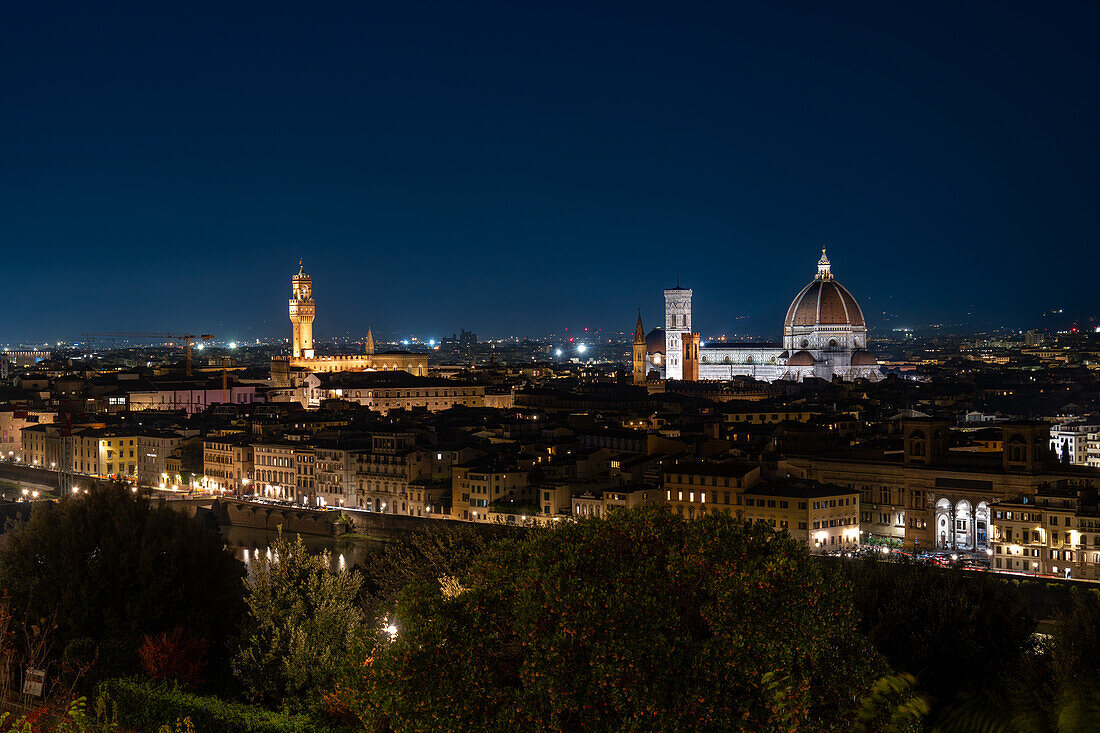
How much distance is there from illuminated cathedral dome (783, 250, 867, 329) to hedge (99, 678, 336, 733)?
8067cm

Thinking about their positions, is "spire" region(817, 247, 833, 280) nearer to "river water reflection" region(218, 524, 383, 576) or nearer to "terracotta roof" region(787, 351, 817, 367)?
"terracotta roof" region(787, 351, 817, 367)

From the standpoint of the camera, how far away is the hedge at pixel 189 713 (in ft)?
46.6

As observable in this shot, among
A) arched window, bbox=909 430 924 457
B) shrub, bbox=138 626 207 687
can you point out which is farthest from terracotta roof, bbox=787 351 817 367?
shrub, bbox=138 626 207 687

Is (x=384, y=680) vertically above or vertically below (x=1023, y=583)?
above

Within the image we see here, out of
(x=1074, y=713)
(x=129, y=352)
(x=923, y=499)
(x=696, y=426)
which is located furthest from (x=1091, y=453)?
(x=129, y=352)

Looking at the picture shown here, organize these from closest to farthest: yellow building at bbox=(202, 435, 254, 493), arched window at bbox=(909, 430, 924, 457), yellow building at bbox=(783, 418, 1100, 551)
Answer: yellow building at bbox=(783, 418, 1100, 551)
arched window at bbox=(909, 430, 924, 457)
yellow building at bbox=(202, 435, 254, 493)

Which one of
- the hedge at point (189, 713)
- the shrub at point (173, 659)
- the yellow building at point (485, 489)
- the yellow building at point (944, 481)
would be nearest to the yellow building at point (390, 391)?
the yellow building at point (485, 489)

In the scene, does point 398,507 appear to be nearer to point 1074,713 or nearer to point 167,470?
point 167,470

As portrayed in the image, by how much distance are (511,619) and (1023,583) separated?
16.7 meters

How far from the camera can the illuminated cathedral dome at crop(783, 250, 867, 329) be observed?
304ft

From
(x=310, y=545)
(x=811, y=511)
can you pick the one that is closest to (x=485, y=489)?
(x=310, y=545)

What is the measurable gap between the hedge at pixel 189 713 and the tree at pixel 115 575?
3448mm

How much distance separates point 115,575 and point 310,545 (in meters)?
16.7

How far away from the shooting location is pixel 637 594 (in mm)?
11305
